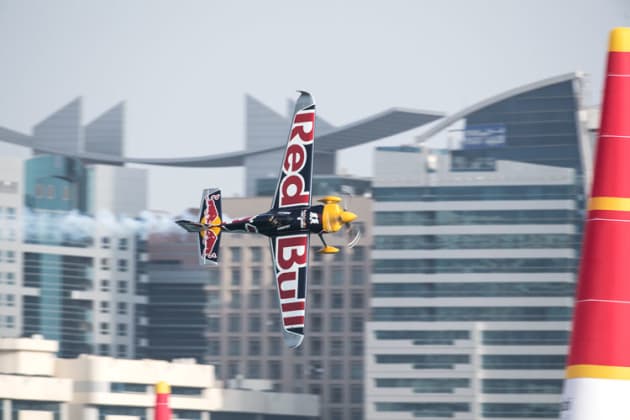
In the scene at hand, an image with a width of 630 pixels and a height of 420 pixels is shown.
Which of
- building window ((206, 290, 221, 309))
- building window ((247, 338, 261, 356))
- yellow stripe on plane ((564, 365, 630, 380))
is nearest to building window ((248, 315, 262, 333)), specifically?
building window ((247, 338, 261, 356))

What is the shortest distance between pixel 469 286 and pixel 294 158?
311 feet

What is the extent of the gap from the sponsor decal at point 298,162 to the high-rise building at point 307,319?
11793cm

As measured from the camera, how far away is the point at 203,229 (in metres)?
34.6

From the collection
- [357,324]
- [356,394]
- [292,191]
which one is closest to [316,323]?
[357,324]

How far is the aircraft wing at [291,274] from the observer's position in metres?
31.1

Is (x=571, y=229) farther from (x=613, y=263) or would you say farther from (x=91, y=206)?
(x=613, y=263)

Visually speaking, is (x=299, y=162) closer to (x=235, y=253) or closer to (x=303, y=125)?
(x=303, y=125)

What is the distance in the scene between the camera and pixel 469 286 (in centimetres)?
12606

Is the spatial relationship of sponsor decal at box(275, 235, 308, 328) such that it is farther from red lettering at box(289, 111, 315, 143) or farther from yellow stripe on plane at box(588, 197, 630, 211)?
yellow stripe on plane at box(588, 197, 630, 211)

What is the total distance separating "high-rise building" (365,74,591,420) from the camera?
12125cm

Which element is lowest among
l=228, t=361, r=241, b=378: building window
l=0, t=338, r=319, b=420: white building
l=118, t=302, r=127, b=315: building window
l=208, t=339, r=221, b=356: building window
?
l=228, t=361, r=241, b=378: building window

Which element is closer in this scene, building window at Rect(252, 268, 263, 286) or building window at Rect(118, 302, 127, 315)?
building window at Rect(252, 268, 263, 286)

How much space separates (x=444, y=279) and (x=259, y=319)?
4553cm

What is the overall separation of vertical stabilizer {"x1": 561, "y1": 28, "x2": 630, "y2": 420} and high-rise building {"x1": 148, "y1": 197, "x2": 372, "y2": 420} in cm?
13870
